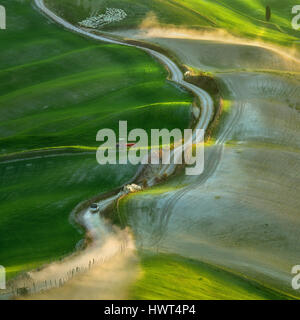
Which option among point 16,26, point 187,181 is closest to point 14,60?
point 16,26

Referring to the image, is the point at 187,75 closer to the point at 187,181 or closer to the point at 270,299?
the point at 187,181

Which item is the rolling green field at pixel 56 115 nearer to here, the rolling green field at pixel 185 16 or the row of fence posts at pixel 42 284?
the row of fence posts at pixel 42 284

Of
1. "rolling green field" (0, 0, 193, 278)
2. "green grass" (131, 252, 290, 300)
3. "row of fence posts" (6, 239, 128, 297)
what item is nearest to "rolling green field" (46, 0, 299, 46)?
"rolling green field" (0, 0, 193, 278)

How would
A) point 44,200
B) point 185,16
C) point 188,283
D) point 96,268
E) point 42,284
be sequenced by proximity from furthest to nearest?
point 185,16, point 44,200, point 96,268, point 188,283, point 42,284

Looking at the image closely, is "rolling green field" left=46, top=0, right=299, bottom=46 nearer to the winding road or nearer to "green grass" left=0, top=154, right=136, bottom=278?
"green grass" left=0, top=154, right=136, bottom=278

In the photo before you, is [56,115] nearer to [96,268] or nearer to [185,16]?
[96,268]

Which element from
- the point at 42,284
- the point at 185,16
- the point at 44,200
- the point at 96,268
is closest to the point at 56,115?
the point at 44,200

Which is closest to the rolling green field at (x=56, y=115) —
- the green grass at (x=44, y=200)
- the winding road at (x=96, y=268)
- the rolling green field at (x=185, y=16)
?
the green grass at (x=44, y=200)
